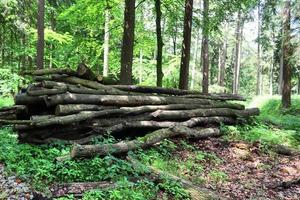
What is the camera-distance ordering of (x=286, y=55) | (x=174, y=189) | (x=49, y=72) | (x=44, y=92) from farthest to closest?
1. (x=286, y=55)
2. (x=49, y=72)
3. (x=44, y=92)
4. (x=174, y=189)

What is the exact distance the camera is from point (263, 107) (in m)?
25.1

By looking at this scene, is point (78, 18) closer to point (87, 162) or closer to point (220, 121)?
point (220, 121)

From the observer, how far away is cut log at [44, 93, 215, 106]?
8.36 m

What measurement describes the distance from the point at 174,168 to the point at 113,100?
2.41 metres

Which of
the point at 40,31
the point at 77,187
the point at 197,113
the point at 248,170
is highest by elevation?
the point at 40,31

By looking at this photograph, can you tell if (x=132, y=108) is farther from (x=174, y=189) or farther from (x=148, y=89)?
(x=174, y=189)

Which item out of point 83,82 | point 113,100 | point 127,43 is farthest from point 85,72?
point 127,43

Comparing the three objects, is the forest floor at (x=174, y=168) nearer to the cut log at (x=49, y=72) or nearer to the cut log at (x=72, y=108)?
the cut log at (x=72, y=108)

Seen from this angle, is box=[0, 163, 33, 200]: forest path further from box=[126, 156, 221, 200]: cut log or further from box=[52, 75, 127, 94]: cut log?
box=[52, 75, 127, 94]: cut log

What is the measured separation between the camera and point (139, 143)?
8297mm

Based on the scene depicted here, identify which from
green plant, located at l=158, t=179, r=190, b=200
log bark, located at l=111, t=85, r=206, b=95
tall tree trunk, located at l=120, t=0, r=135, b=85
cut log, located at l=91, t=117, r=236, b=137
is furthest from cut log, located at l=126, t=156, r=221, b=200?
tall tree trunk, located at l=120, t=0, r=135, b=85

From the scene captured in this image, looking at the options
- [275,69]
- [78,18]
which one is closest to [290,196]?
[78,18]

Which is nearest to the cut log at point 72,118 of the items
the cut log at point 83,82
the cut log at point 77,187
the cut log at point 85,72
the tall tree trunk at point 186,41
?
the cut log at point 83,82

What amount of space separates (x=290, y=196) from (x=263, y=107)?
18038mm
